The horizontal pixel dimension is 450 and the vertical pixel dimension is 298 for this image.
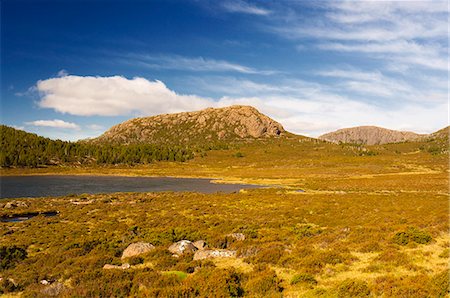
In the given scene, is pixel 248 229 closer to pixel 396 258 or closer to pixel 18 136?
pixel 396 258

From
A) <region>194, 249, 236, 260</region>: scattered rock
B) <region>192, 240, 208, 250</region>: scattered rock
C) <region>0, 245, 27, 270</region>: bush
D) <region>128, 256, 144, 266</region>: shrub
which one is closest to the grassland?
<region>128, 256, 144, 266</region>: shrub

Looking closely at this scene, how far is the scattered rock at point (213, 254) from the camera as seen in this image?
1962cm

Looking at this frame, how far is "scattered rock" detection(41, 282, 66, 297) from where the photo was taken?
14062 mm

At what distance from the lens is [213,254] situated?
2005 cm

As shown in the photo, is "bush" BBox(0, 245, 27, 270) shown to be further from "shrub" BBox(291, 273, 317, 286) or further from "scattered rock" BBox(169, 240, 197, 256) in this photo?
"shrub" BBox(291, 273, 317, 286)

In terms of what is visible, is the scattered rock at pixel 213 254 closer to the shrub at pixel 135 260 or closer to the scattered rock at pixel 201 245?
the scattered rock at pixel 201 245

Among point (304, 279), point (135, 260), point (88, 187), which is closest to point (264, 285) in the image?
point (304, 279)

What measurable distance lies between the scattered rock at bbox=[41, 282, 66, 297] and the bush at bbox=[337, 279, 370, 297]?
13.6 metres

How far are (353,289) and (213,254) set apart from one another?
9.81 metres

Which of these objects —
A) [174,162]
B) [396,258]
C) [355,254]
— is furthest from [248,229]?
[174,162]

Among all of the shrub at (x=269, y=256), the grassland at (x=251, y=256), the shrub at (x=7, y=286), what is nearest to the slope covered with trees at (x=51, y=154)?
the grassland at (x=251, y=256)

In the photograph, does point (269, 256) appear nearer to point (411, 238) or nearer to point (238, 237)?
point (238, 237)

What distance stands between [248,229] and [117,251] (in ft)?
41.5

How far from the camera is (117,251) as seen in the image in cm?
2128
